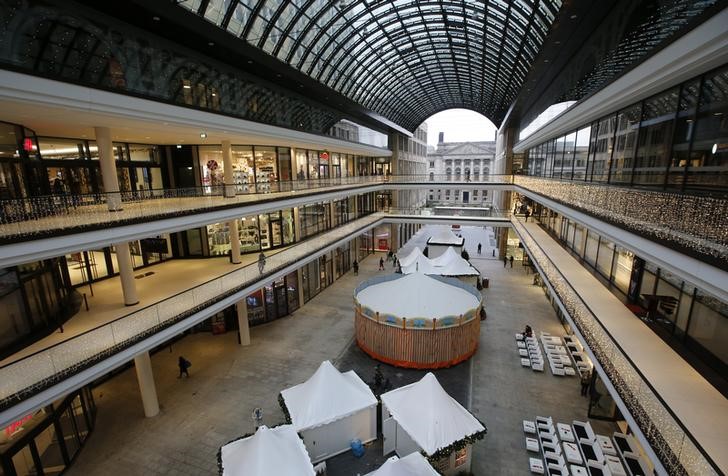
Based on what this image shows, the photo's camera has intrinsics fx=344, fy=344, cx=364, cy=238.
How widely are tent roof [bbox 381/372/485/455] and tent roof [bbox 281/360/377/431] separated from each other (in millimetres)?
1007

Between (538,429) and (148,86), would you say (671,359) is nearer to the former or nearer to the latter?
(538,429)

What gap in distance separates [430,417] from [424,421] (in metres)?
0.22

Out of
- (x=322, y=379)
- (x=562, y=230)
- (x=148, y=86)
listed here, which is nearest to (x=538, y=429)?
(x=322, y=379)

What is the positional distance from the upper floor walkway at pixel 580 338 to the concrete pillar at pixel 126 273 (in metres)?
0.41

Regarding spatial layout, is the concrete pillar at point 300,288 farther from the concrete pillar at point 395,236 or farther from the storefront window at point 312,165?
the concrete pillar at point 395,236

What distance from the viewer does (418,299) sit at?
16.5 metres

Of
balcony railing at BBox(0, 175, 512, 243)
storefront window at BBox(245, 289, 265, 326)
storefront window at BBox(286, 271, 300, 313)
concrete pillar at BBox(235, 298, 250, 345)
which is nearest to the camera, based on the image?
balcony railing at BBox(0, 175, 512, 243)

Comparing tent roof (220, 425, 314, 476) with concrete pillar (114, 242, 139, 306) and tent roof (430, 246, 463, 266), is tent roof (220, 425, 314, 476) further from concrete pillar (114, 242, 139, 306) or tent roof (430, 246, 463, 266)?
tent roof (430, 246, 463, 266)

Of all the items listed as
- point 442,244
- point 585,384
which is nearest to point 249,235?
point 585,384

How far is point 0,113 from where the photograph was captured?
27.9 ft

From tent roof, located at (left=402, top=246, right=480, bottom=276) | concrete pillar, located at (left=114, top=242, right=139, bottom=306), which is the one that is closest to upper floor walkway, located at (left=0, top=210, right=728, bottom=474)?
concrete pillar, located at (left=114, top=242, right=139, bottom=306)

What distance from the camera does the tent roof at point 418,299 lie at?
53.2ft

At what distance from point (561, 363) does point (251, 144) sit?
19.1 meters

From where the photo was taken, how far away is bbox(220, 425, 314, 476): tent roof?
855 centimetres
